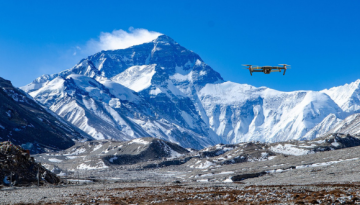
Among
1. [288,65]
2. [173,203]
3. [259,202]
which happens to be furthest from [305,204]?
[288,65]

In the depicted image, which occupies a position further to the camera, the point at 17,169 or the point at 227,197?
the point at 17,169

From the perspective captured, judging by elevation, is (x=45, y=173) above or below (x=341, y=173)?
above

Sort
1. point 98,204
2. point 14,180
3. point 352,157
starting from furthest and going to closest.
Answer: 1. point 352,157
2. point 14,180
3. point 98,204

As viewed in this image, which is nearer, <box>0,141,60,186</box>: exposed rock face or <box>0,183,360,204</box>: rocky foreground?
<box>0,183,360,204</box>: rocky foreground

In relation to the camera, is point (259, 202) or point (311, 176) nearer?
point (259, 202)

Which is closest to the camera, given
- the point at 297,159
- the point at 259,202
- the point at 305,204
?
the point at 305,204

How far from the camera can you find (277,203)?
41.4 m

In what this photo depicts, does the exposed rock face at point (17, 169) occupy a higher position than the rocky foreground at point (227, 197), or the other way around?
the exposed rock face at point (17, 169)

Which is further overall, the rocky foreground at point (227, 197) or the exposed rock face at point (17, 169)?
the exposed rock face at point (17, 169)

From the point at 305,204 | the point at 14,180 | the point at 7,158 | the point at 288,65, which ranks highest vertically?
the point at 288,65

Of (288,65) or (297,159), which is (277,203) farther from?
(297,159)

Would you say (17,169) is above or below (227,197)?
above

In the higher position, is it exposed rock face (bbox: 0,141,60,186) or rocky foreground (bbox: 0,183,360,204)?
exposed rock face (bbox: 0,141,60,186)

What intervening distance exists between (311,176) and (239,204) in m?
72.7
